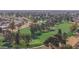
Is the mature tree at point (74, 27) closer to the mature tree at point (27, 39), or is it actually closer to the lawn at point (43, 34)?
the lawn at point (43, 34)

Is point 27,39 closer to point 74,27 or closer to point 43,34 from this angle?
point 43,34

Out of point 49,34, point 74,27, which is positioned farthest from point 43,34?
point 74,27

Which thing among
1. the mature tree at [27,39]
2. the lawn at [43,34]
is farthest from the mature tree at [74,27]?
the mature tree at [27,39]

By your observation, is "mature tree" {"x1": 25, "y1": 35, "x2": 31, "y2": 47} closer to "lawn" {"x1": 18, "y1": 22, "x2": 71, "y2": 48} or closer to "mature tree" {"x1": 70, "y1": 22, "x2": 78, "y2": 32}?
"lawn" {"x1": 18, "y1": 22, "x2": 71, "y2": 48}

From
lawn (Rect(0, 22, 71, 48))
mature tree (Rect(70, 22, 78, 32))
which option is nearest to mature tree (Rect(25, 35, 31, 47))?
lawn (Rect(0, 22, 71, 48))

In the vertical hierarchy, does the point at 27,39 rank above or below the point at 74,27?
below

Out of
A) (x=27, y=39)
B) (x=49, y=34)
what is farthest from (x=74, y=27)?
(x=27, y=39)

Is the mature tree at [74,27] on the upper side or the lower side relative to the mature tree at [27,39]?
upper

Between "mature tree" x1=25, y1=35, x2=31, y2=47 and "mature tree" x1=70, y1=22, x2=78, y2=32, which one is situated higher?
"mature tree" x1=70, y1=22, x2=78, y2=32

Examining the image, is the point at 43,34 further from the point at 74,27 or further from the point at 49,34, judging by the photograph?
the point at 74,27

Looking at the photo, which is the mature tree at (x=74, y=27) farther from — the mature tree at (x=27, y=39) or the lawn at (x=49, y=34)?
the mature tree at (x=27, y=39)
